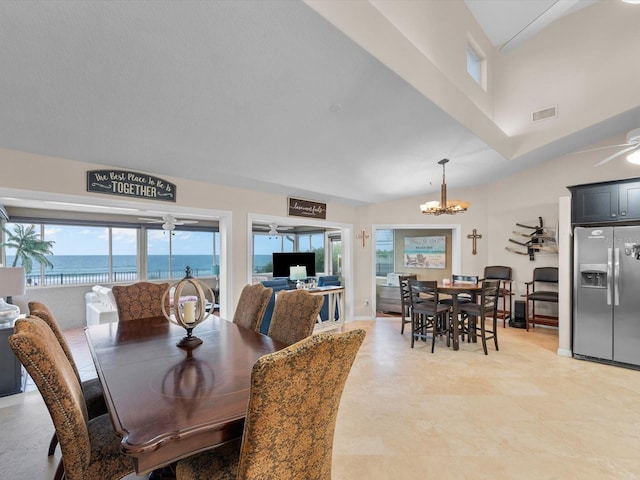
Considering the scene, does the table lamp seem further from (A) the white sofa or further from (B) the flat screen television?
(B) the flat screen television

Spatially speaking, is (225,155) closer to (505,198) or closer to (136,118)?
(136,118)

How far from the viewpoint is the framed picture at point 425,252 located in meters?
7.82

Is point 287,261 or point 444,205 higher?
point 444,205

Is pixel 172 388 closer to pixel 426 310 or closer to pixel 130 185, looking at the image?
pixel 130 185

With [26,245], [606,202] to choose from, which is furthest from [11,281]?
[606,202]

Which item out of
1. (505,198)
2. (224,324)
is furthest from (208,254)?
(505,198)

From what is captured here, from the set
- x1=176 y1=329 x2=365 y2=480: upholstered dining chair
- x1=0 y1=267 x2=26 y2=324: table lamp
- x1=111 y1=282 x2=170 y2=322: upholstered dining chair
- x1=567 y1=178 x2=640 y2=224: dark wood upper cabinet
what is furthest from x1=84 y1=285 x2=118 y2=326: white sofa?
x1=567 y1=178 x2=640 y2=224: dark wood upper cabinet

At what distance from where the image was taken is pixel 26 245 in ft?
18.0

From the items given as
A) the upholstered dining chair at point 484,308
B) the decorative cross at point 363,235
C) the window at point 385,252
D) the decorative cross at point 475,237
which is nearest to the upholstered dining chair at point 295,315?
the upholstered dining chair at point 484,308

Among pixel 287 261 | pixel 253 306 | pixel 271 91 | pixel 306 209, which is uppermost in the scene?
pixel 271 91

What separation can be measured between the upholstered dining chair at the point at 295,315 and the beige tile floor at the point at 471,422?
2.75 feet

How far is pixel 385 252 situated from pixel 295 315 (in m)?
6.78

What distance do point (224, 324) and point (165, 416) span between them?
145 centimetres

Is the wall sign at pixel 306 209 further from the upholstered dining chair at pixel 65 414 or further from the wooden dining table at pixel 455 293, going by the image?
the upholstered dining chair at pixel 65 414
